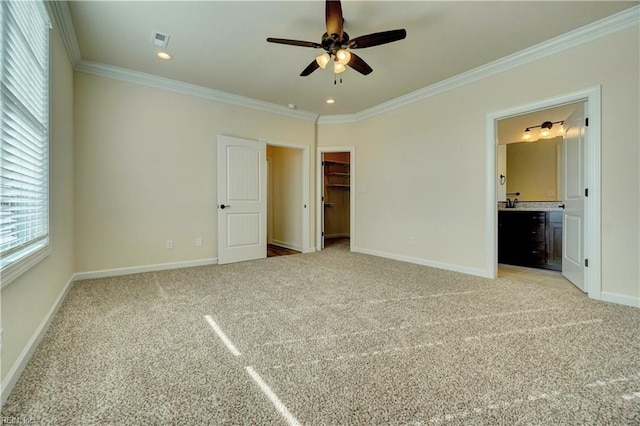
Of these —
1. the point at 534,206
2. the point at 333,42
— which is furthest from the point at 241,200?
the point at 534,206

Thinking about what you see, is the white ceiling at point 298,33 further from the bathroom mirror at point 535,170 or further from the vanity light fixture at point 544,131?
the bathroom mirror at point 535,170

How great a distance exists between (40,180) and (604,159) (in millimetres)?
4794

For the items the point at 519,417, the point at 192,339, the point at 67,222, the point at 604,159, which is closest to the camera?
the point at 519,417

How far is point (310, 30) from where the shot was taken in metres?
2.72

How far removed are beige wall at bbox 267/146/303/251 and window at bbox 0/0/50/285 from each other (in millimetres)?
3818

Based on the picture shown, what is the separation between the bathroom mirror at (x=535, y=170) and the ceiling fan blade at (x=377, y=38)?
14.0 ft

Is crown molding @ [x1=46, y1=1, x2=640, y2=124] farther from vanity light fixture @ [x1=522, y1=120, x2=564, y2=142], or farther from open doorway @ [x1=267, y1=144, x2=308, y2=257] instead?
vanity light fixture @ [x1=522, y1=120, x2=564, y2=142]

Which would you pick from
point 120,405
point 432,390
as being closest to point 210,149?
point 120,405

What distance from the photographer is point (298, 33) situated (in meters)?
2.78

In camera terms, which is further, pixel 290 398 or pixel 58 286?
pixel 58 286

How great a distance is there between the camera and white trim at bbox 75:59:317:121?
11.0 feet

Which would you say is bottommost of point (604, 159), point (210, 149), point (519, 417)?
point (519, 417)

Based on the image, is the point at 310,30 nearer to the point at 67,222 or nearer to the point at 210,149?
the point at 210,149

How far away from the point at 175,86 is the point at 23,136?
254cm
